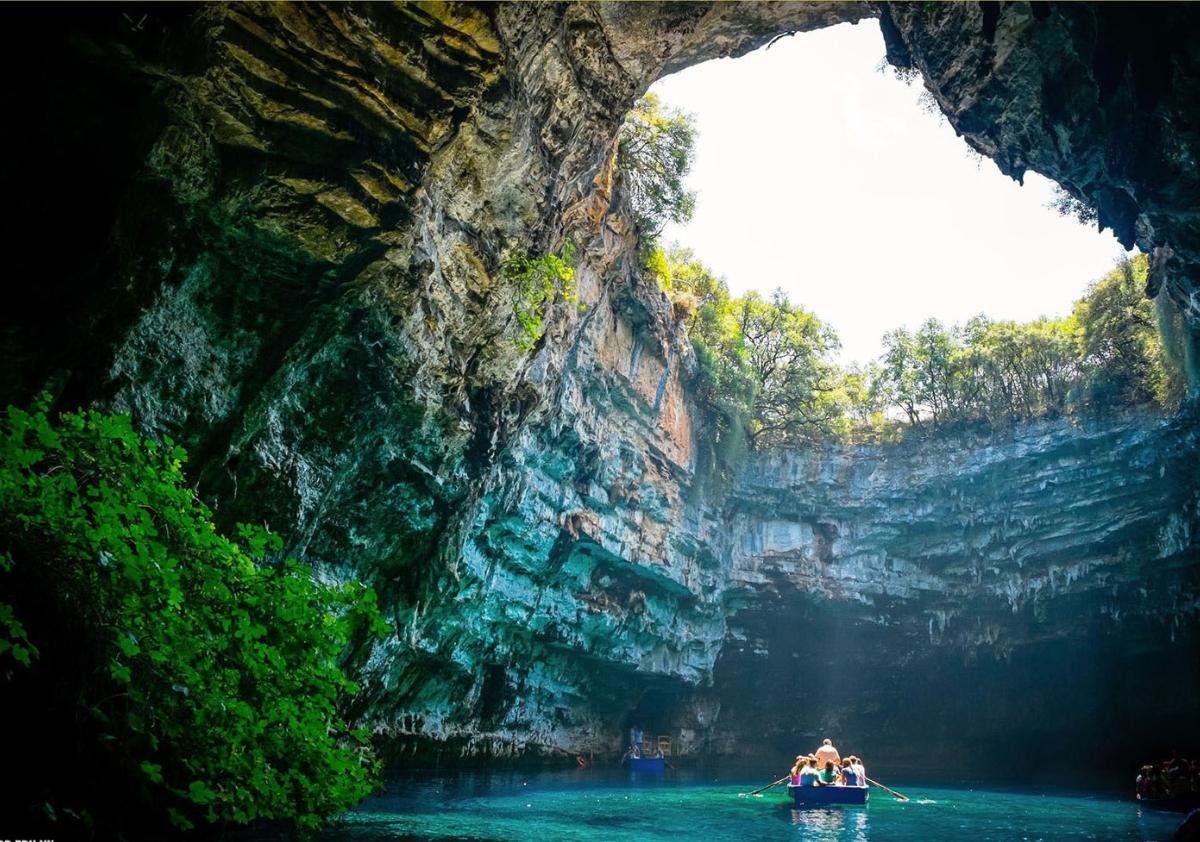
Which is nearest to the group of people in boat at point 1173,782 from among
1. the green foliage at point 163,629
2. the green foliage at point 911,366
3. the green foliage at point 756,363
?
the green foliage at point 911,366

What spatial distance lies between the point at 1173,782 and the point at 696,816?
12.8 m

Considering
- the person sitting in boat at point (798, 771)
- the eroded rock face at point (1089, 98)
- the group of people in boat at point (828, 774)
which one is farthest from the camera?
the person sitting in boat at point (798, 771)

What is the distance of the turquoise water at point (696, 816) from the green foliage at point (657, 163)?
642 inches

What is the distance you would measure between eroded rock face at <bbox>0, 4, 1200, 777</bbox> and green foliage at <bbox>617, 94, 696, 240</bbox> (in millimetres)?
2995

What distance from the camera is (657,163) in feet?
80.3

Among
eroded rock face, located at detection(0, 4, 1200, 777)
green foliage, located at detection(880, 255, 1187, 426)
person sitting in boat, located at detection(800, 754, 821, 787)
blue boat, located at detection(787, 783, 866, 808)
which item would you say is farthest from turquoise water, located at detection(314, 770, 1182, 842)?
green foliage, located at detection(880, 255, 1187, 426)

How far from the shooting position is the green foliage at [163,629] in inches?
213

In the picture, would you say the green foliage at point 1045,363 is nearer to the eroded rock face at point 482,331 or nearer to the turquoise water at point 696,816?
the eroded rock face at point 482,331

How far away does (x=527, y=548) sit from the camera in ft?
75.3

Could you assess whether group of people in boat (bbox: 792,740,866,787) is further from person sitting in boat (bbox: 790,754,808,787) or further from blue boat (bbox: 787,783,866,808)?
blue boat (bbox: 787,783,866,808)

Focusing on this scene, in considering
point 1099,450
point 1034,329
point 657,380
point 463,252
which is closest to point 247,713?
point 463,252

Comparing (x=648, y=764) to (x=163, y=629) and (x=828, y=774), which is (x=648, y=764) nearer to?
(x=828, y=774)

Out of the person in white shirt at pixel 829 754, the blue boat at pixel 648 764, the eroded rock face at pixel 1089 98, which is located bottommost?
the blue boat at pixel 648 764

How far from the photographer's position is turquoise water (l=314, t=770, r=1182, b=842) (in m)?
12.6
